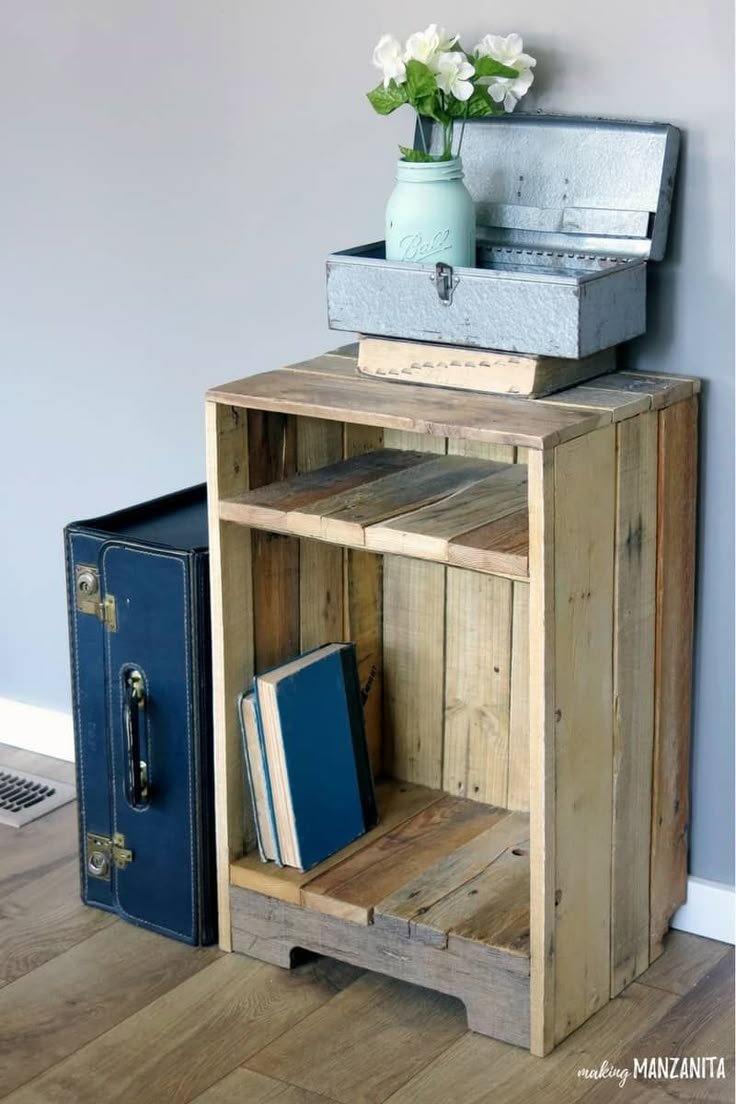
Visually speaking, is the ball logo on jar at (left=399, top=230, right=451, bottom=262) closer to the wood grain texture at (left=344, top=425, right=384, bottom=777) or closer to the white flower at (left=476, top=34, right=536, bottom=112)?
the white flower at (left=476, top=34, right=536, bottom=112)

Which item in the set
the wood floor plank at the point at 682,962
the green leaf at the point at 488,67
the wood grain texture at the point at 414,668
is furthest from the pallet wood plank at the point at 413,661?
the green leaf at the point at 488,67

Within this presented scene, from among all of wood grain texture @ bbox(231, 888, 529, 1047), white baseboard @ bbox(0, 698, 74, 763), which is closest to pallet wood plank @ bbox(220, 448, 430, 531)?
wood grain texture @ bbox(231, 888, 529, 1047)

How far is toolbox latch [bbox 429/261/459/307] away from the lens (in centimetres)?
196

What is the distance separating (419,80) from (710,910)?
1190 mm

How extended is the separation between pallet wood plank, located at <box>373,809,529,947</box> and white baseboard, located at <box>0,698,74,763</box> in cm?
90

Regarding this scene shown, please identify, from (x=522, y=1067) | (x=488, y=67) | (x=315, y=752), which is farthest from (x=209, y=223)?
(x=522, y=1067)

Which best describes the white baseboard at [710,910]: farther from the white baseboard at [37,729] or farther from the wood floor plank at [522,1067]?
the white baseboard at [37,729]

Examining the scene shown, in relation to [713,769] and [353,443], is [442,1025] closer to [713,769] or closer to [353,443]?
[713,769]

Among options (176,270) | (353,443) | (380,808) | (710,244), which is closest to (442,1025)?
(380,808)

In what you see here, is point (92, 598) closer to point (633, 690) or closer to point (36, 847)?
point (36, 847)

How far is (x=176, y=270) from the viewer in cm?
251

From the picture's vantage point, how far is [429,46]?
6.46 ft

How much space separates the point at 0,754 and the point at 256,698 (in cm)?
93

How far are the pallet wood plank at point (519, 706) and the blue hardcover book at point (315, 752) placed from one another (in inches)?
8.4
